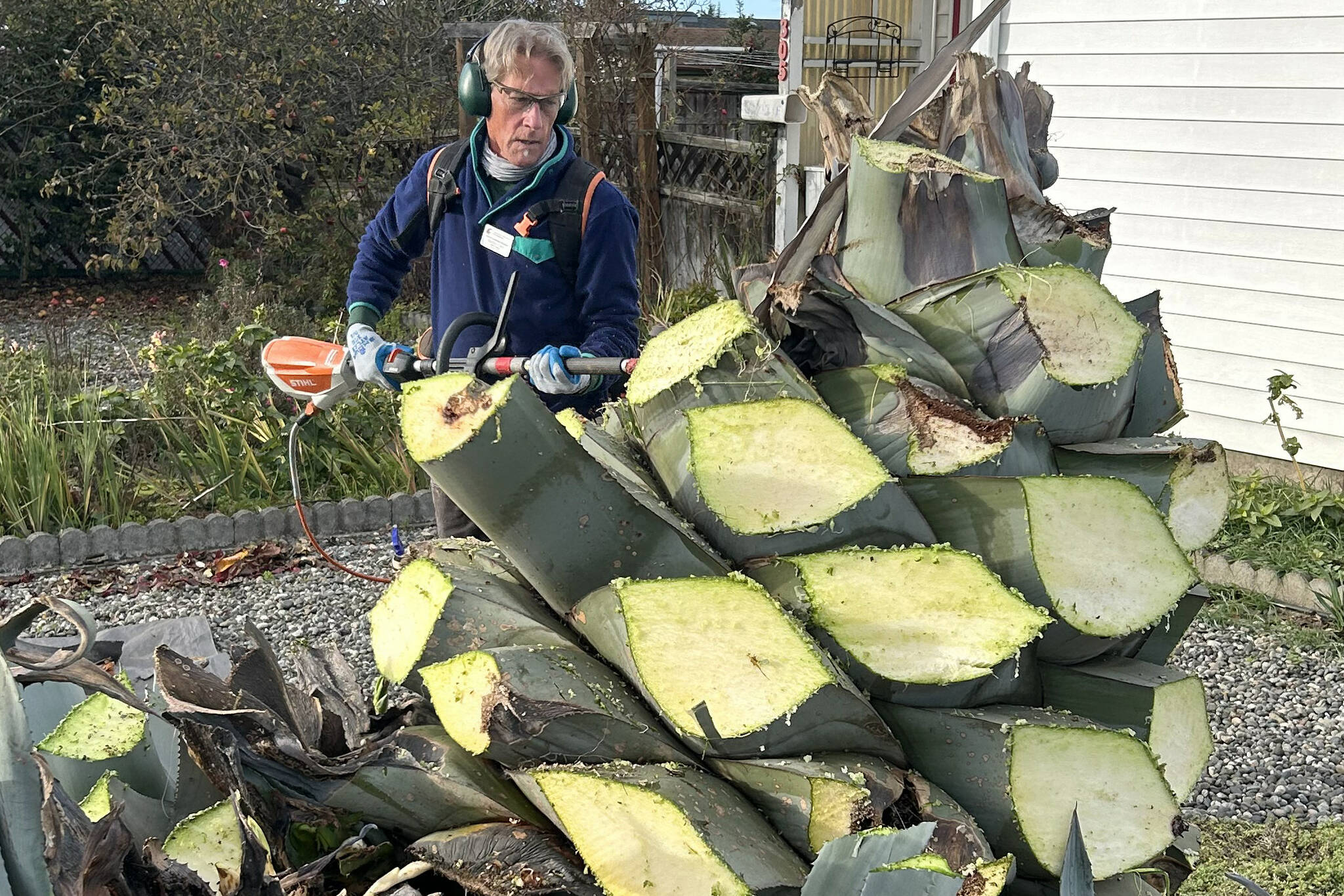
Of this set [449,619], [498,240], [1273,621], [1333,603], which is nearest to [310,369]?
[498,240]

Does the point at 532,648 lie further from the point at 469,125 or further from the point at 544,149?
the point at 469,125

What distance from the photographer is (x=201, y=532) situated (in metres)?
5.35

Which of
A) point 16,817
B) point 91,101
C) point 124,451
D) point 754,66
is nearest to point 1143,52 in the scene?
point 124,451

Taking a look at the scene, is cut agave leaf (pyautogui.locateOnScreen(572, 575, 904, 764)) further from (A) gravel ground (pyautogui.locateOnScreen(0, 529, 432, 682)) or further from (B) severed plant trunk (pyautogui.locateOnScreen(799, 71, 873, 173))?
(A) gravel ground (pyautogui.locateOnScreen(0, 529, 432, 682))

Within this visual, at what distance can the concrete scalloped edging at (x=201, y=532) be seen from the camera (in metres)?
5.11

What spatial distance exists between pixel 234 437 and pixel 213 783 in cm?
518

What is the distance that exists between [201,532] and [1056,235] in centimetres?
492

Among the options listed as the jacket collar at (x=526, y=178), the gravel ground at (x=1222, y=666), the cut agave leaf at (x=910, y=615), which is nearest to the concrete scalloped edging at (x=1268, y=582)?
the gravel ground at (x=1222, y=666)

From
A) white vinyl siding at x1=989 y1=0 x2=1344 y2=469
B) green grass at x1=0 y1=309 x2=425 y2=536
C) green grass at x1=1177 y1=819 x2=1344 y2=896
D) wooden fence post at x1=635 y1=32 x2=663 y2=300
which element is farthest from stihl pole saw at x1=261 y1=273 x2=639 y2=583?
wooden fence post at x1=635 y1=32 x2=663 y2=300

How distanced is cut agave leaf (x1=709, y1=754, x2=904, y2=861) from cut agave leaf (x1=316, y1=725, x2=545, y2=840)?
6.6 inches

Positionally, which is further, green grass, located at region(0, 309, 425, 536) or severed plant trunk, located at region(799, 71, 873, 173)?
green grass, located at region(0, 309, 425, 536)

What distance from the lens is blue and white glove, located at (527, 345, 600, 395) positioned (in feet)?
6.96

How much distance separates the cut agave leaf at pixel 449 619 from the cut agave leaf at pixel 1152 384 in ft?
1.73

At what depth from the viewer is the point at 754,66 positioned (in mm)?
13000
